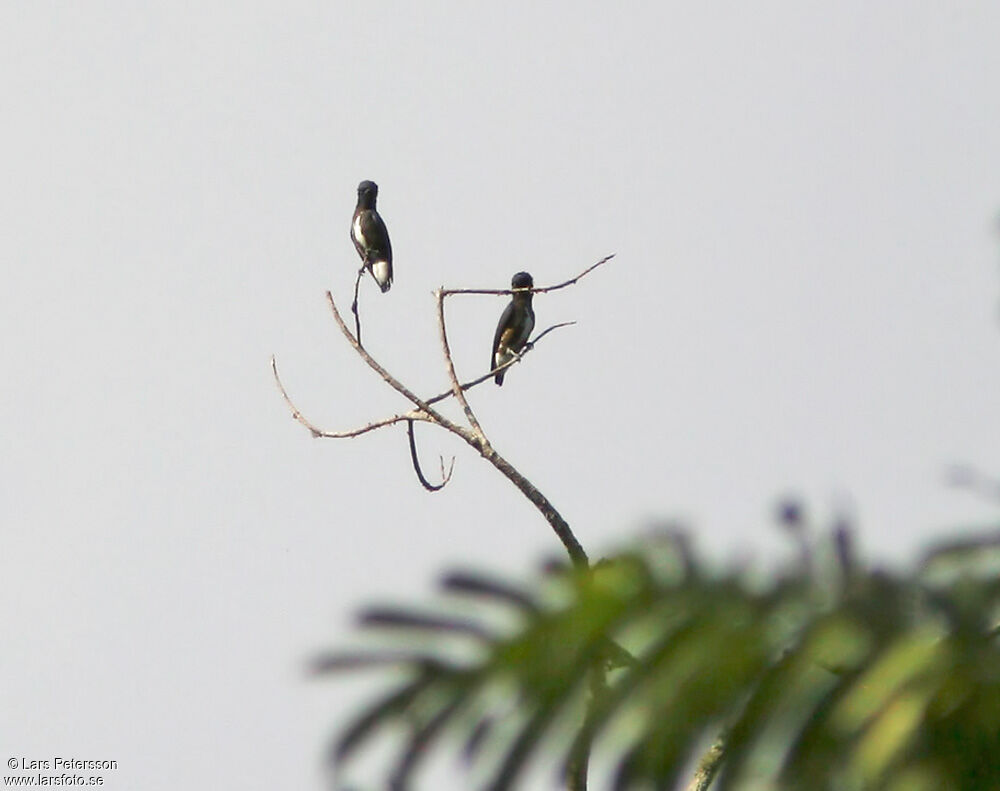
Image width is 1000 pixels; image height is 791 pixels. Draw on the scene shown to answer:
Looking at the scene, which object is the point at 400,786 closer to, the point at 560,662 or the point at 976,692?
the point at 560,662

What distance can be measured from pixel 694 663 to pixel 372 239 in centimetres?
1451

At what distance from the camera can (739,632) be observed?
1412mm

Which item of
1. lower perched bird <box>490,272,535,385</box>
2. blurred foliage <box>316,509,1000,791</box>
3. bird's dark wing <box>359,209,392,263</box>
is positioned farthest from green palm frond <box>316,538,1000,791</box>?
bird's dark wing <box>359,209,392,263</box>

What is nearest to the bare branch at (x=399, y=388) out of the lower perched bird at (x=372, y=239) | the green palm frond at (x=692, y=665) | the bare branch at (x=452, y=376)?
the bare branch at (x=452, y=376)

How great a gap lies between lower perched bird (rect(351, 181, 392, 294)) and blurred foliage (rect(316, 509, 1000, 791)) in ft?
45.2

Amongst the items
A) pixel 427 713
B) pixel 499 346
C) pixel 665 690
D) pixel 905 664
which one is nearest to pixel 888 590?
pixel 905 664

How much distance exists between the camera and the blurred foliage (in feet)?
4.49

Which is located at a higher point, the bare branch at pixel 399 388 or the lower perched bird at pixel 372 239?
the lower perched bird at pixel 372 239

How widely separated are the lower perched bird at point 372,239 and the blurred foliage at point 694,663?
1378cm

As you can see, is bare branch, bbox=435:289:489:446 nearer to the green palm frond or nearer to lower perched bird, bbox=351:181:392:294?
the green palm frond

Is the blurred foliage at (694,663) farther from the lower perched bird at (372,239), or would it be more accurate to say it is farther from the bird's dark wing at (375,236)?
the bird's dark wing at (375,236)

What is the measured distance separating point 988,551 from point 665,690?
0.95 feet

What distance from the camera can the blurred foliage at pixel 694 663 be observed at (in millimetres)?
1368

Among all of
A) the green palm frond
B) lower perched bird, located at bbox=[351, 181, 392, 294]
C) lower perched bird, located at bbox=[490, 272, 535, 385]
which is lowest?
the green palm frond
